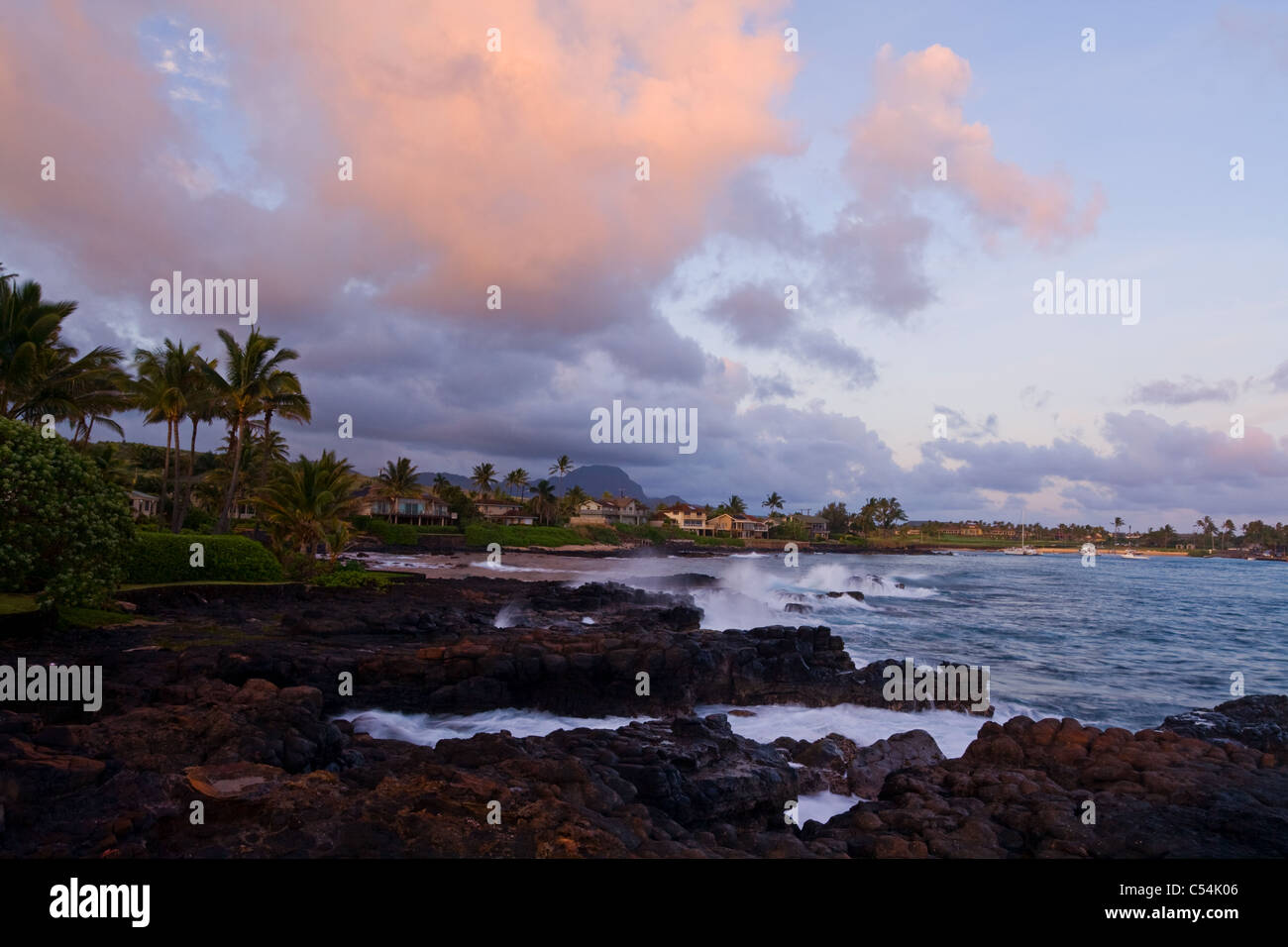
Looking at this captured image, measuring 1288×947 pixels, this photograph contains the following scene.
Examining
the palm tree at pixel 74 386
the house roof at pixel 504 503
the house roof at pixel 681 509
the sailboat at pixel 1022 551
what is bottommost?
the sailboat at pixel 1022 551

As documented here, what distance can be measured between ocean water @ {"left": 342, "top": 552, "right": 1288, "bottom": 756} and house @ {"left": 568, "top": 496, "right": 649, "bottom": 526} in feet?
173

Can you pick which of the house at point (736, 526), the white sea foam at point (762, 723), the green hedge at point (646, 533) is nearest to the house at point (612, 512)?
the green hedge at point (646, 533)

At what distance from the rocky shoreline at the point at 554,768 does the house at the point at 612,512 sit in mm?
90878

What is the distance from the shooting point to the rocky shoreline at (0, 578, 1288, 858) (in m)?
6.41

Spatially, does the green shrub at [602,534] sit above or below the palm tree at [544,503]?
below

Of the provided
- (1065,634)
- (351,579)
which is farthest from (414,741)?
(1065,634)

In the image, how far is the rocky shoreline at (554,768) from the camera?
6410mm

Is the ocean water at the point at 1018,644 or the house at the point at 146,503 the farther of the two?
the house at the point at 146,503

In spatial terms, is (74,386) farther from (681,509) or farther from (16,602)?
(681,509)

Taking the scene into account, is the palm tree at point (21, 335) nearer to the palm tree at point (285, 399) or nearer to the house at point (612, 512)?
the palm tree at point (285, 399)

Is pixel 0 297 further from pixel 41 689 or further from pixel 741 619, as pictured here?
pixel 741 619

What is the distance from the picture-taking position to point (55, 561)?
14.0 m

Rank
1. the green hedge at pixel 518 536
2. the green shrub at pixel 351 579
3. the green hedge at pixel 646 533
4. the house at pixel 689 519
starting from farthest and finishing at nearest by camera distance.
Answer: the house at pixel 689 519
the green hedge at pixel 646 533
the green hedge at pixel 518 536
the green shrub at pixel 351 579

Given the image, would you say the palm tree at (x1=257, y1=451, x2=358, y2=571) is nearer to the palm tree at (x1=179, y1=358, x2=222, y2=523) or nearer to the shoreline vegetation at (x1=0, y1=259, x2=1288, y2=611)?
the shoreline vegetation at (x1=0, y1=259, x2=1288, y2=611)
